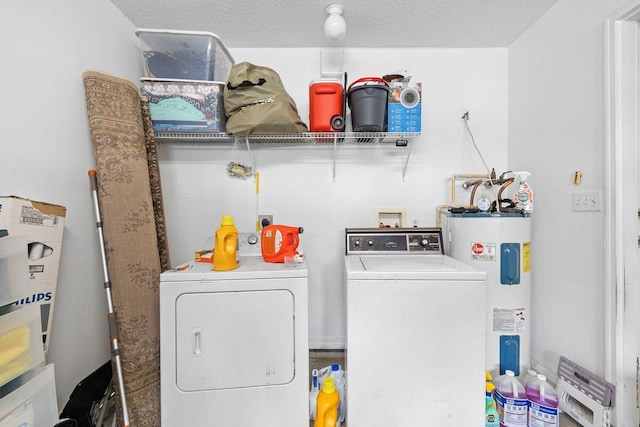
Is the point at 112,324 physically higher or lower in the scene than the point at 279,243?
lower

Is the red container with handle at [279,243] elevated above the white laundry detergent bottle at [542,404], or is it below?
above

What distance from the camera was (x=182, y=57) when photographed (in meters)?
1.75

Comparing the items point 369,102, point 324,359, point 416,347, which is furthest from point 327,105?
point 324,359

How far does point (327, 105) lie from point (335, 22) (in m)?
0.51

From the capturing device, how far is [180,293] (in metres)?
1.20

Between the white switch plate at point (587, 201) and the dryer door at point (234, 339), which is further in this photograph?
the white switch plate at point (587, 201)

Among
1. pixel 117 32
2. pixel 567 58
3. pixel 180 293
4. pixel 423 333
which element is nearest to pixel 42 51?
pixel 117 32

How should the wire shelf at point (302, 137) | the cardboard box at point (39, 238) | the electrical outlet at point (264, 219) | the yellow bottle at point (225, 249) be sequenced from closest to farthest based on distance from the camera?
the cardboard box at point (39, 238) → the yellow bottle at point (225, 249) → the wire shelf at point (302, 137) → the electrical outlet at point (264, 219)

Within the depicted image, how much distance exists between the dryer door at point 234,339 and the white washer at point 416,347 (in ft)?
1.11

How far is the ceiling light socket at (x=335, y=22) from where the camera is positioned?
1.63m

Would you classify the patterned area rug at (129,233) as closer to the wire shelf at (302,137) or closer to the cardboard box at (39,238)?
the cardboard box at (39,238)

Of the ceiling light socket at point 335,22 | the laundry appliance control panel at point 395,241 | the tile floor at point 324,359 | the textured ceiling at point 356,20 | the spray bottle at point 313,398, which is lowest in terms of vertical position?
the tile floor at point 324,359

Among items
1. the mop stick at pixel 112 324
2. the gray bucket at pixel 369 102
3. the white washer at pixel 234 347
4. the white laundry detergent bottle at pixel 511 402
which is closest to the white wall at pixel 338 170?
the gray bucket at pixel 369 102

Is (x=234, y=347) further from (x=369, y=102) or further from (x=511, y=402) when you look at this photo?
(x=369, y=102)
